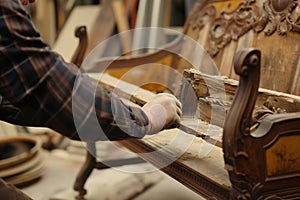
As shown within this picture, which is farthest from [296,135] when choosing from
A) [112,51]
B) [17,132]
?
Result: [112,51]

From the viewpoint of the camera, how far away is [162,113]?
0.99 meters

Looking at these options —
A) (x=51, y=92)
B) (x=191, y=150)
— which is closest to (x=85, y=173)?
(x=191, y=150)

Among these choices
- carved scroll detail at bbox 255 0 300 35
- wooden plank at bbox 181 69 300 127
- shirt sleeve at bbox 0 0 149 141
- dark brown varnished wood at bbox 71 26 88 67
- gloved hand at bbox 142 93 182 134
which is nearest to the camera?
shirt sleeve at bbox 0 0 149 141

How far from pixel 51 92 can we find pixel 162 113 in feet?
1.06

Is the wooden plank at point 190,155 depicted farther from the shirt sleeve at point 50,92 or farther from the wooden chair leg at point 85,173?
the wooden chair leg at point 85,173

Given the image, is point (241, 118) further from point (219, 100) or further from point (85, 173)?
point (85, 173)

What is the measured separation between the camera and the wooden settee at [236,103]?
86cm

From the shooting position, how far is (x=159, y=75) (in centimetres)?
217

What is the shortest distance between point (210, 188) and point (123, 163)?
93cm

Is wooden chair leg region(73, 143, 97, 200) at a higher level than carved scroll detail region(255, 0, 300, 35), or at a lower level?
lower

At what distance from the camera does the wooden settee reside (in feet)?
2.84

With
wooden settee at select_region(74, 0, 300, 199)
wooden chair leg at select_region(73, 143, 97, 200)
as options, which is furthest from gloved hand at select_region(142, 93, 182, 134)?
wooden chair leg at select_region(73, 143, 97, 200)

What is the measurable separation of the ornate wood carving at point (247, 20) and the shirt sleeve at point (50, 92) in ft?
3.01

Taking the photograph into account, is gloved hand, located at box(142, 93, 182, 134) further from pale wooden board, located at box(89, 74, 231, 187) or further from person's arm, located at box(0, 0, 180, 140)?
pale wooden board, located at box(89, 74, 231, 187)
